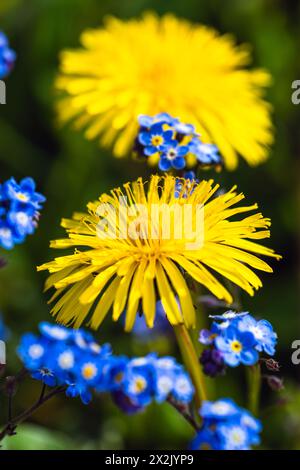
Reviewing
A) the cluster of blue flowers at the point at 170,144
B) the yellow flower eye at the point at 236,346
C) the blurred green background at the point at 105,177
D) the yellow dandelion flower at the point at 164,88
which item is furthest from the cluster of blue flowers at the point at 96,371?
the yellow dandelion flower at the point at 164,88

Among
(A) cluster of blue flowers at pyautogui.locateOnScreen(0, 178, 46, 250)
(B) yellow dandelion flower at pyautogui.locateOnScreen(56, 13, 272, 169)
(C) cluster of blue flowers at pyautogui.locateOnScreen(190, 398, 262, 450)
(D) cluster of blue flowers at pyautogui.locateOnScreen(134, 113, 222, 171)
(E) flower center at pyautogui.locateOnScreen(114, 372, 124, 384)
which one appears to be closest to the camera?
(C) cluster of blue flowers at pyautogui.locateOnScreen(190, 398, 262, 450)

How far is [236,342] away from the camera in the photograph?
1552 mm

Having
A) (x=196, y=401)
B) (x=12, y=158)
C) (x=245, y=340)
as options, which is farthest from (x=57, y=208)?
(x=245, y=340)

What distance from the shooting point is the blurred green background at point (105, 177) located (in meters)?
2.68

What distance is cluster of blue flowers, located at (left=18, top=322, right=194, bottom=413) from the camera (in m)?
1.54

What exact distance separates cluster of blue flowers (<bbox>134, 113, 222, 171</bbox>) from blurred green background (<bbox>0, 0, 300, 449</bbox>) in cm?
91

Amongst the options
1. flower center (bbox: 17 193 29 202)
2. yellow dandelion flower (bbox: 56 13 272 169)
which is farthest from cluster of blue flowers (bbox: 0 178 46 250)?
yellow dandelion flower (bbox: 56 13 272 169)

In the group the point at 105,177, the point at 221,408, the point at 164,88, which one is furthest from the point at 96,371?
the point at 105,177

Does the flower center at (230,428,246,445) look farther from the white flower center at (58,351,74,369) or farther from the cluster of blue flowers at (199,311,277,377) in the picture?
the white flower center at (58,351,74,369)

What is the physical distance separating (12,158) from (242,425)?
225cm

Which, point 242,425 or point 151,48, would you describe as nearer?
point 242,425

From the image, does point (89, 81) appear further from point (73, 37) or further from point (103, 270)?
point (103, 270)
